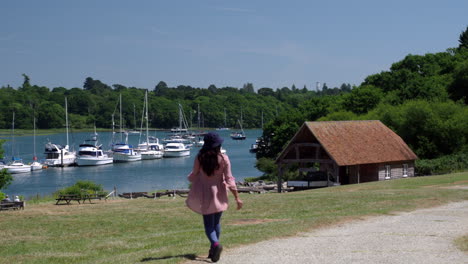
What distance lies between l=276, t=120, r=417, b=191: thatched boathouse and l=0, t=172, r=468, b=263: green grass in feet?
67.4

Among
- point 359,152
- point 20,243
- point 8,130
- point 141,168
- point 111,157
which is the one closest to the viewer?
point 20,243

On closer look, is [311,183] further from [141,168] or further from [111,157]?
[111,157]

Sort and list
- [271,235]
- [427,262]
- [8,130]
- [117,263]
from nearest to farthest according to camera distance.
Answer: [427,262]
[117,263]
[271,235]
[8,130]

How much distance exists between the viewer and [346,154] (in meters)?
46.7

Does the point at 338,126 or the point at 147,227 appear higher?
the point at 338,126

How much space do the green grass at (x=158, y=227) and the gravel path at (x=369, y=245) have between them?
2.29 feet

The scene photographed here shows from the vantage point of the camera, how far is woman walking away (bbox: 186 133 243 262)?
1131cm

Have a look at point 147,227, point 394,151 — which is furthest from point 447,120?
point 147,227

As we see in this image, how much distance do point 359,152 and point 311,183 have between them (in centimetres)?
417

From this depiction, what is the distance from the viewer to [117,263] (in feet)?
38.5

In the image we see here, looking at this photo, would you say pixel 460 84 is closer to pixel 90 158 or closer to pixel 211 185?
pixel 90 158

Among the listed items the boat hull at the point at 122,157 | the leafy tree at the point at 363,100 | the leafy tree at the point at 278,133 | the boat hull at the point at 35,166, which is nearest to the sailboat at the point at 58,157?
the boat hull at the point at 35,166

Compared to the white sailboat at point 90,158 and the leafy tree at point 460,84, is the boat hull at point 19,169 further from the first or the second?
the leafy tree at point 460,84

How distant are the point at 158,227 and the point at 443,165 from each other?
37048 mm
